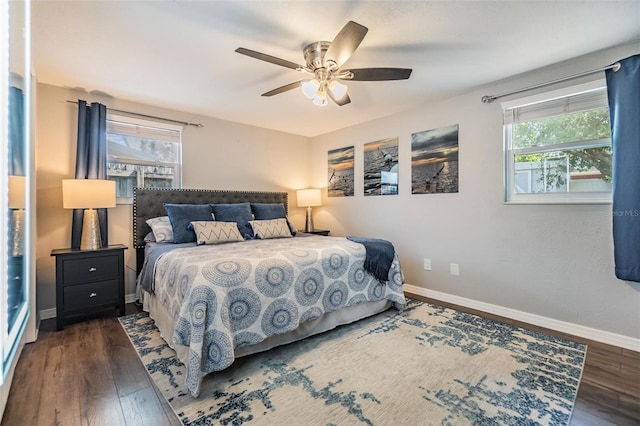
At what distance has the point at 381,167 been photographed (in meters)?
4.09

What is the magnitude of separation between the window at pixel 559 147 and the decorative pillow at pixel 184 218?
3280 millimetres

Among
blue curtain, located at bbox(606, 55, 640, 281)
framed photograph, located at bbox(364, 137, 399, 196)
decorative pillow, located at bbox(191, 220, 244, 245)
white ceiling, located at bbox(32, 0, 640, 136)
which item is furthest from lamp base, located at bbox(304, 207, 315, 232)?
blue curtain, located at bbox(606, 55, 640, 281)

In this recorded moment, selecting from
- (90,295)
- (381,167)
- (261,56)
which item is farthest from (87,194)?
(381,167)

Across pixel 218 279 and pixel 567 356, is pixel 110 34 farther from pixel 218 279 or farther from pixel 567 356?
pixel 567 356

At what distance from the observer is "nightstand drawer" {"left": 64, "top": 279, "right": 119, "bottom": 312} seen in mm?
2641

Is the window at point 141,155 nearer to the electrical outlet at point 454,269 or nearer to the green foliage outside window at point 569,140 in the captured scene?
the electrical outlet at point 454,269

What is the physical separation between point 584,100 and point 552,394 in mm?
2370

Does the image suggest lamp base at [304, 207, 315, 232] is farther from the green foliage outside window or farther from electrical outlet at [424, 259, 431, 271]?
the green foliage outside window

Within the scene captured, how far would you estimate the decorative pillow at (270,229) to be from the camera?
11.4 ft

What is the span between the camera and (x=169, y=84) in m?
2.94

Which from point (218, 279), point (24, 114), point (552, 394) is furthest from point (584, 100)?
point (24, 114)

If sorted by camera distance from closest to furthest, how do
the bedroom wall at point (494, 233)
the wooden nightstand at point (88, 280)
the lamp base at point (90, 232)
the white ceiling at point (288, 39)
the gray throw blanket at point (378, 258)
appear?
1. the white ceiling at point (288, 39)
2. the bedroom wall at point (494, 233)
3. the wooden nightstand at point (88, 280)
4. the gray throw blanket at point (378, 258)
5. the lamp base at point (90, 232)

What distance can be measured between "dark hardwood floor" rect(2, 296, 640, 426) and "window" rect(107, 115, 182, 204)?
5.62ft

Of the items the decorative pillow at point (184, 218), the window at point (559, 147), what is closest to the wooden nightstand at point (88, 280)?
the decorative pillow at point (184, 218)
